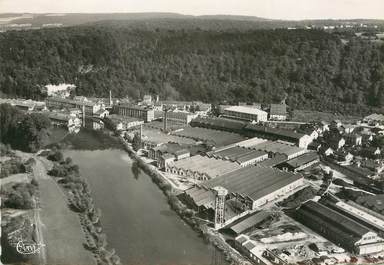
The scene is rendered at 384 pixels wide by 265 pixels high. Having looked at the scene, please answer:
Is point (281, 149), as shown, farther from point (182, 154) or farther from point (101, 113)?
point (101, 113)

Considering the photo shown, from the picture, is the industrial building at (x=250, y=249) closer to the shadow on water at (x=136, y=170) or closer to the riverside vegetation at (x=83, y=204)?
the riverside vegetation at (x=83, y=204)

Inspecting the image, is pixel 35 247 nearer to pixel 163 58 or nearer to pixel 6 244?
pixel 6 244

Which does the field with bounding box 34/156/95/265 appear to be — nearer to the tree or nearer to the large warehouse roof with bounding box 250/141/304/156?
the tree

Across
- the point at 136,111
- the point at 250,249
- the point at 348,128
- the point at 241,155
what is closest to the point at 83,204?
the point at 250,249

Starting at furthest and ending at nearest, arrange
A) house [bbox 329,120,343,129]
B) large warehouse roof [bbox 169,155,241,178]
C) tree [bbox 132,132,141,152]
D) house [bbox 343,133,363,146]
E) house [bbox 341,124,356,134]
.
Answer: house [bbox 329,120,343,129], house [bbox 341,124,356,134], house [bbox 343,133,363,146], tree [bbox 132,132,141,152], large warehouse roof [bbox 169,155,241,178]

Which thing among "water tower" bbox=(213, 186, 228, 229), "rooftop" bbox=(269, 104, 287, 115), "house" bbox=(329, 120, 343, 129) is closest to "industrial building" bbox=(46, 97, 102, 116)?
"rooftop" bbox=(269, 104, 287, 115)

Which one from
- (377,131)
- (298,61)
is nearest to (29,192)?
(377,131)
